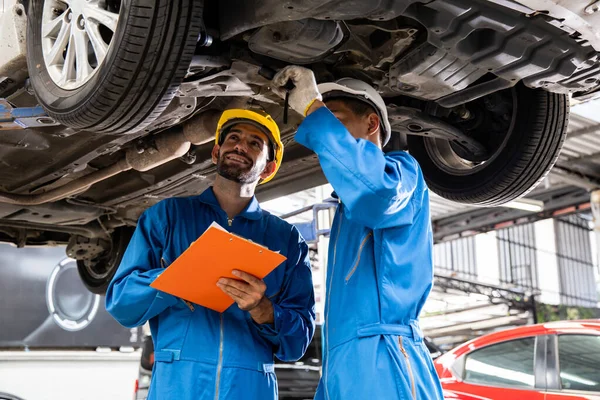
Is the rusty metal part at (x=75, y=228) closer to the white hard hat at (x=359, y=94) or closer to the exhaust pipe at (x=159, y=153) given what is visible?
the exhaust pipe at (x=159, y=153)

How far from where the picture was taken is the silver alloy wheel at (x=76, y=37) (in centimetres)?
235

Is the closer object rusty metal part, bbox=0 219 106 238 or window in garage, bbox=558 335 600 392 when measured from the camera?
window in garage, bbox=558 335 600 392

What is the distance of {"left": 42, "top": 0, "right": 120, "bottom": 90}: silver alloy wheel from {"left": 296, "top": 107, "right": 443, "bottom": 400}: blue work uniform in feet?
2.73

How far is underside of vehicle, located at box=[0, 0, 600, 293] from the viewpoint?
7.13 feet

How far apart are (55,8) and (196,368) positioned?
1.46 m

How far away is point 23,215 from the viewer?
14.8 feet

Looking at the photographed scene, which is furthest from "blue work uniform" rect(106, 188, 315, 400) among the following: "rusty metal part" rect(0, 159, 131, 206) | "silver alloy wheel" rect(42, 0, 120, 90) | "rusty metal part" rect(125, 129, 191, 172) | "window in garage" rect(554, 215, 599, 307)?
"window in garage" rect(554, 215, 599, 307)

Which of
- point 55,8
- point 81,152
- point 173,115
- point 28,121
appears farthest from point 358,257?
point 81,152

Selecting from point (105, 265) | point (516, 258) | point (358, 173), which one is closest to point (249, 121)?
point (358, 173)

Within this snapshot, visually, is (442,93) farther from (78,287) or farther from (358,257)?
(78,287)

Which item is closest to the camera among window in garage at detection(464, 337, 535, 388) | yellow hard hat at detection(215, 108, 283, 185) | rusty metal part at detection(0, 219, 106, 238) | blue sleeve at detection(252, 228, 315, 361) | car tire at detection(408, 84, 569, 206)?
blue sleeve at detection(252, 228, 315, 361)

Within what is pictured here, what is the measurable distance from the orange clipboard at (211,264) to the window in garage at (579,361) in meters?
2.69

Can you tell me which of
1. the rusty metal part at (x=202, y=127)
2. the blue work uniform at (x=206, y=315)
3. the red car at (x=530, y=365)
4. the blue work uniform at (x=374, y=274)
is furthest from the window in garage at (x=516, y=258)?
the blue work uniform at (x=374, y=274)

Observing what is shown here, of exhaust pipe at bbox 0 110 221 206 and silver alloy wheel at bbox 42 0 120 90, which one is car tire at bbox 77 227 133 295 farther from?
silver alloy wheel at bbox 42 0 120 90
